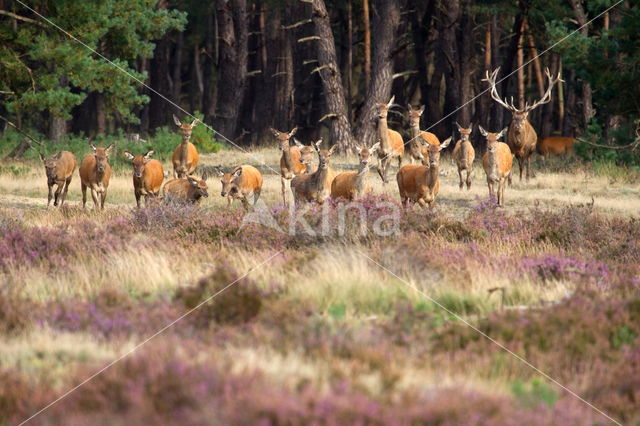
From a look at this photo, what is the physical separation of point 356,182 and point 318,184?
0.68 m

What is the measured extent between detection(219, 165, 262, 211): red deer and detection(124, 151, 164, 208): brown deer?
132 centimetres

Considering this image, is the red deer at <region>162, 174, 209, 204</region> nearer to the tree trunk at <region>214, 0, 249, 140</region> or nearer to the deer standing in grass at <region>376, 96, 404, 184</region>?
the deer standing in grass at <region>376, 96, 404, 184</region>

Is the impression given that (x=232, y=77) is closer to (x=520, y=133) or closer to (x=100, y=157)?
(x=520, y=133)

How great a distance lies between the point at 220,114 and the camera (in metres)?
33.3

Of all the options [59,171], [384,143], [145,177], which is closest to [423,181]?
[145,177]

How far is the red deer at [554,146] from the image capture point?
99.7 feet

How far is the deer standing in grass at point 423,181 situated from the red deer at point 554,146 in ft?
46.2

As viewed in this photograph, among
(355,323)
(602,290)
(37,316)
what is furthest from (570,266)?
(37,316)

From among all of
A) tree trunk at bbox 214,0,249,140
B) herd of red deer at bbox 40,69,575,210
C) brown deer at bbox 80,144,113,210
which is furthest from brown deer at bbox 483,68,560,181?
tree trunk at bbox 214,0,249,140

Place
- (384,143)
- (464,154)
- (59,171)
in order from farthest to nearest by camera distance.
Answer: (384,143) → (464,154) → (59,171)

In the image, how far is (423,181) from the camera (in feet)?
54.4

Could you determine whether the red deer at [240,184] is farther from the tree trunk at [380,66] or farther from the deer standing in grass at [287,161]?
the tree trunk at [380,66]

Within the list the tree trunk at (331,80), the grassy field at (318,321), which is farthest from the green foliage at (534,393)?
the tree trunk at (331,80)

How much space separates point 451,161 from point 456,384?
2025 cm
